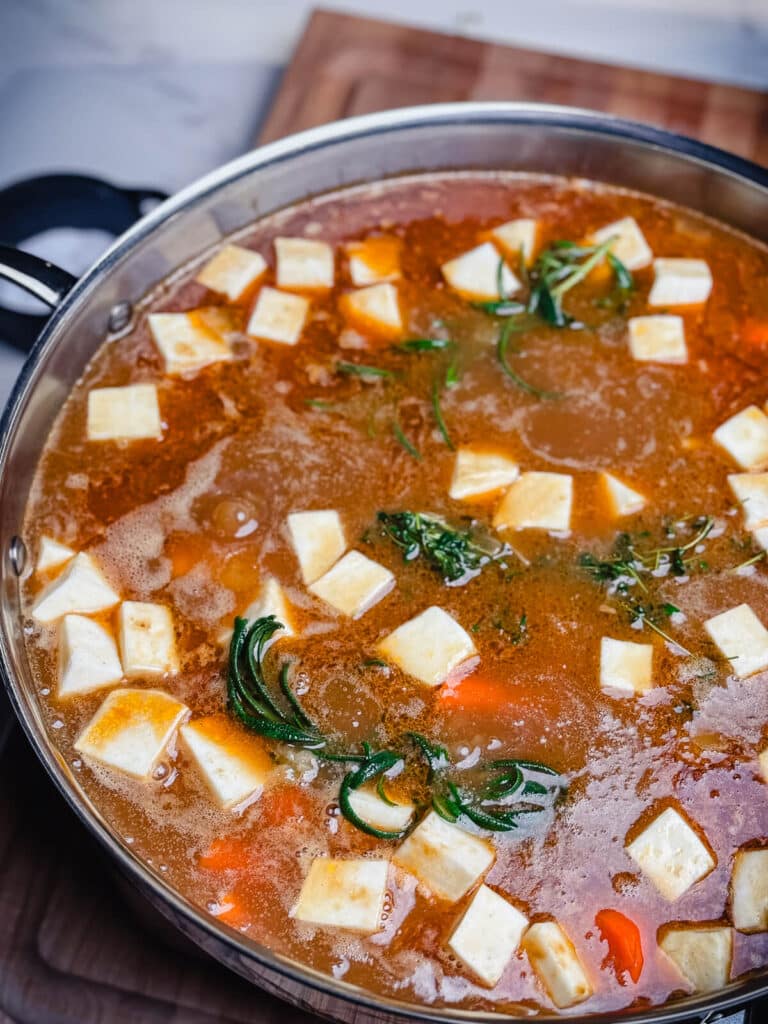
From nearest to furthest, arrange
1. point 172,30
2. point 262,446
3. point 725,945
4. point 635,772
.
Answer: point 725,945
point 635,772
point 262,446
point 172,30

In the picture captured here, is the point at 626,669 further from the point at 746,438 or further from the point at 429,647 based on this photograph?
the point at 746,438

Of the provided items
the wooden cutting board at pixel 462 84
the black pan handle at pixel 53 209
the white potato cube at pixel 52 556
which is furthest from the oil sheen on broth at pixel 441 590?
the wooden cutting board at pixel 462 84

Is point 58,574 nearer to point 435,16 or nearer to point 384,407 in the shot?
point 384,407

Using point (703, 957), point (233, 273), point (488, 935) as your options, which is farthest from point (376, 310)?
point (703, 957)

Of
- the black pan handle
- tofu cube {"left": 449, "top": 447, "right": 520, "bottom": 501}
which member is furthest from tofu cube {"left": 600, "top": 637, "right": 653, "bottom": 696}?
the black pan handle

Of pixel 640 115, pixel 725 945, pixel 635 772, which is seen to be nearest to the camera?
pixel 725 945

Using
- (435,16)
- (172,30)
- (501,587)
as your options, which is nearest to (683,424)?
(501,587)

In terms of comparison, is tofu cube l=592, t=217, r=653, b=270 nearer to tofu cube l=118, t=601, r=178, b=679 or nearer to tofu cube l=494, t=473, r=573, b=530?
tofu cube l=494, t=473, r=573, b=530
